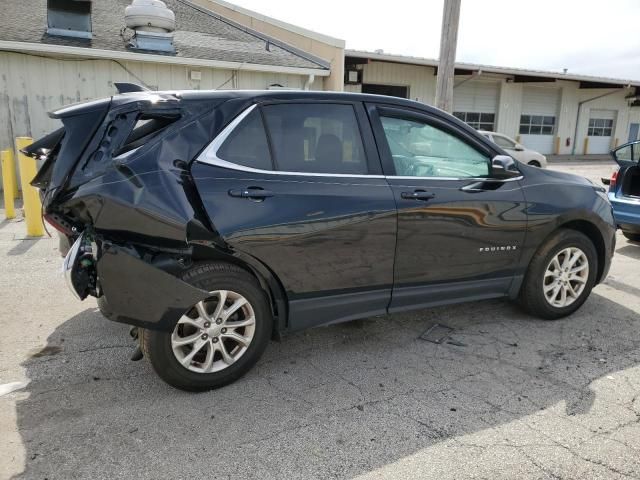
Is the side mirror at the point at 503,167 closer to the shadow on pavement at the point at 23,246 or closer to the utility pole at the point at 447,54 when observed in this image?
the utility pole at the point at 447,54

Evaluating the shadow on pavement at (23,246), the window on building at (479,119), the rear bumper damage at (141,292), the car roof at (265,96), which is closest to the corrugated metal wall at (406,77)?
the window on building at (479,119)

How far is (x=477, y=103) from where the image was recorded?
2397cm

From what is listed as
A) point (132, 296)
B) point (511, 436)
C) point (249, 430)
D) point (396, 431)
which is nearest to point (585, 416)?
point (511, 436)

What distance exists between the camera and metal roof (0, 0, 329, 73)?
10.4 meters

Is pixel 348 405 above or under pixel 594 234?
under

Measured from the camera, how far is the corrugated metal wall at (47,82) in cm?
1023

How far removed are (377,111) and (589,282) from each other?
2.51 m

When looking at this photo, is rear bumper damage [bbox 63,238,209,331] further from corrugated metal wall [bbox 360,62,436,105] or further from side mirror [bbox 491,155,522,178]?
corrugated metal wall [bbox 360,62,436,105]

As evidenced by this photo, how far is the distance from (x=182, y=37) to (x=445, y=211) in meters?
11.3

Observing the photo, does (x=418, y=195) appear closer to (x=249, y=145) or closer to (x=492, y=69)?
(x=249, y=145)

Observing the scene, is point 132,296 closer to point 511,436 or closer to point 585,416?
point 511,436

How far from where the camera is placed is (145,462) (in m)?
2.46

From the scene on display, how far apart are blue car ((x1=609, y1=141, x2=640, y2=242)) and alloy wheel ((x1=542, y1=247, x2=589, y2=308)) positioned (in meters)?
2.79

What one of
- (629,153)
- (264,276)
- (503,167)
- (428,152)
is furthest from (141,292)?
(629,153)
